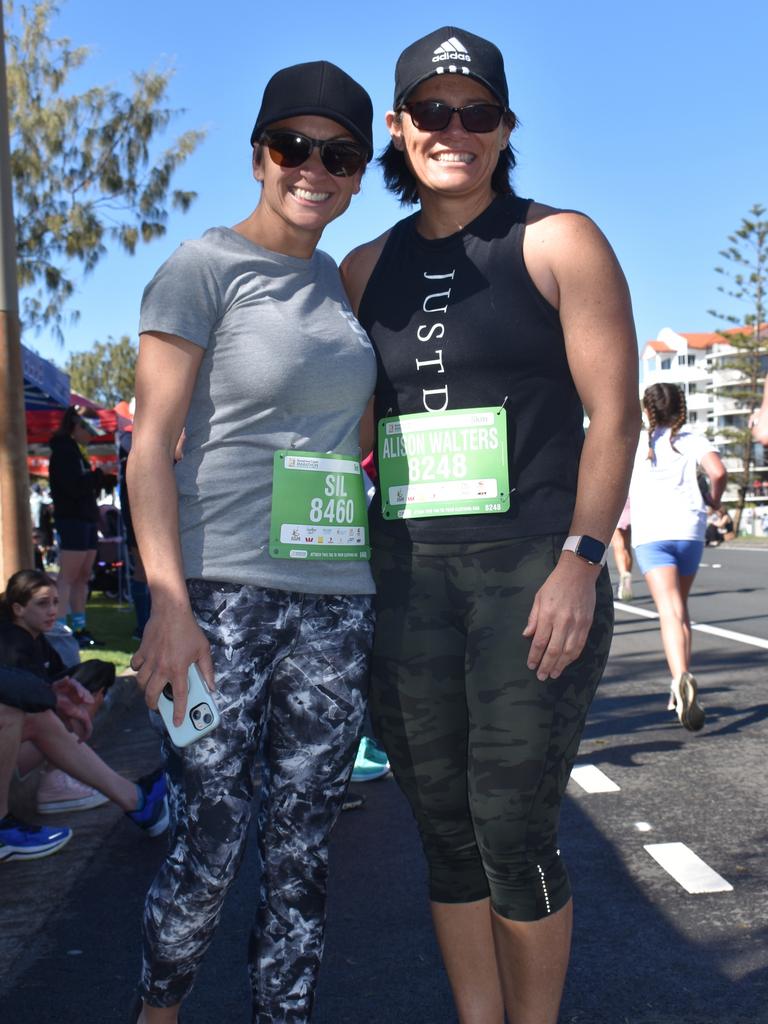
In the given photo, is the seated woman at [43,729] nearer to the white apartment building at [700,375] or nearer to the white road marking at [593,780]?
the white road marking at [593,780]

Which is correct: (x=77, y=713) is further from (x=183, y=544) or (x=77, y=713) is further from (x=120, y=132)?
(x=120, y=132)

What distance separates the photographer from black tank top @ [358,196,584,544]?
235cm

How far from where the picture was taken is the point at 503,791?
229 centimetres

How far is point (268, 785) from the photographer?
2328mm

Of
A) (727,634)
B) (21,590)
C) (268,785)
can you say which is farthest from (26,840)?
(727,634)

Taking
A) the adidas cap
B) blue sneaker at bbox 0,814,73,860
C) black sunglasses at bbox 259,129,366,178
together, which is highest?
the adidas cap

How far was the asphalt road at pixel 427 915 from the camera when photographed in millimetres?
3037

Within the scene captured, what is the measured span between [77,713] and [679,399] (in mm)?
3837

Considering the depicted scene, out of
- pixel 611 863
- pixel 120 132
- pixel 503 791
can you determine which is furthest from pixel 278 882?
pixel 120 132

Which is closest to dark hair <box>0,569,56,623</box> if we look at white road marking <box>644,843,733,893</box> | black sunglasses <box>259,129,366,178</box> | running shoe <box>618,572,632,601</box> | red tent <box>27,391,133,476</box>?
white road marking <box>644,843,733,893</box>

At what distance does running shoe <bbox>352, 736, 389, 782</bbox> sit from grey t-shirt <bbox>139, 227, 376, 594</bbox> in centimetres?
328

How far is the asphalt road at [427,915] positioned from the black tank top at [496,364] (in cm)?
132

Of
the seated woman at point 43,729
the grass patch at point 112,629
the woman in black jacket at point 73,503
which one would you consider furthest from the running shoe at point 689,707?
the woman in black jacket at point 73,503

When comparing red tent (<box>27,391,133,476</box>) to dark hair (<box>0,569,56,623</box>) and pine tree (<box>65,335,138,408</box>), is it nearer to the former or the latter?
dark hair (<box>0,569,56,623</box>)
